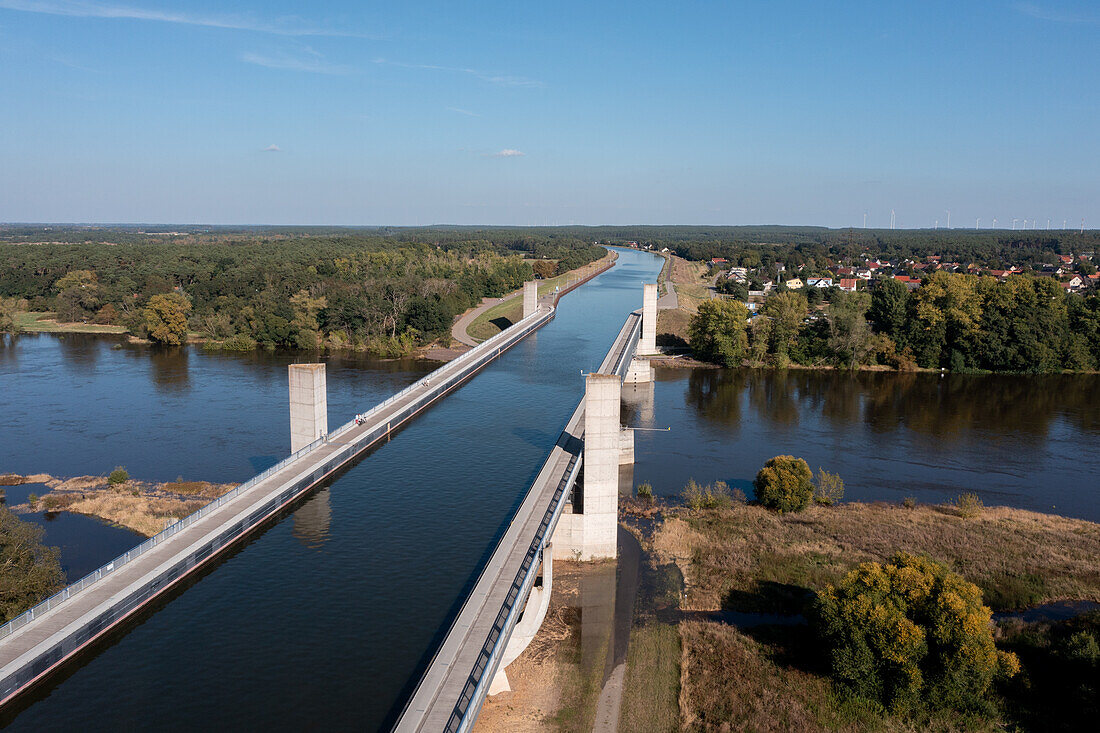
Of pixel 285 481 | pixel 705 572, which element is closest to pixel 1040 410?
pixel 705 572

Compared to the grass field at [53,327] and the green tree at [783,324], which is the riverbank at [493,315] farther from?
the grass field at [53,327]

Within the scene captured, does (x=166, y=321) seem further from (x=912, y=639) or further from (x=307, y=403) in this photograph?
(x=912, y=639)

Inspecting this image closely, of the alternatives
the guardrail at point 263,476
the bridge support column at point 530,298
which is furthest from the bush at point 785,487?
the bridge support column at point 530,298

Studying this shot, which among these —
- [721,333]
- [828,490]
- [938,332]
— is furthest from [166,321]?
[938,332]

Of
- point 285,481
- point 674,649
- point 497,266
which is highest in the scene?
point 497,266

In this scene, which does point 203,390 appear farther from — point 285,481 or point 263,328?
point 285,481

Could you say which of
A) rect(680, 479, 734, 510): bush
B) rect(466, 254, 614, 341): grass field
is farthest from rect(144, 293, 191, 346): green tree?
rect(680, 479, 734, 510): bush
